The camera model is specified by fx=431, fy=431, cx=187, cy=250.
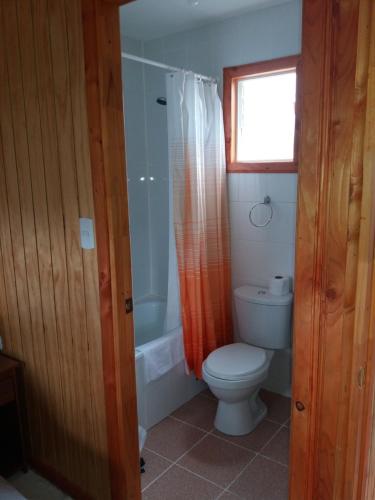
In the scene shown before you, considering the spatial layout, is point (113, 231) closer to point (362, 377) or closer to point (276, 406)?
point (362, 377)

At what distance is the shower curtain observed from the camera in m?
2.65

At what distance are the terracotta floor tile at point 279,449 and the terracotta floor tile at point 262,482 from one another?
47 mm

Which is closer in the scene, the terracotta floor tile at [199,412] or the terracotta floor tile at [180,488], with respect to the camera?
the terracotta floor tile at [180,488]

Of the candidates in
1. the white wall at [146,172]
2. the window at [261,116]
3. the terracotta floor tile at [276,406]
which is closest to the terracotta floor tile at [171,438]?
the terracotta floor tile at [276,406]

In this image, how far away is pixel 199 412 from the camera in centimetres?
280

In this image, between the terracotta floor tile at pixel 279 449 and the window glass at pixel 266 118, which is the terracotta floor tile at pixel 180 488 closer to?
the terracotta floor tile at pixel 279 449

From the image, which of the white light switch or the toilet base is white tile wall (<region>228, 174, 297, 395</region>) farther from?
the white light switch

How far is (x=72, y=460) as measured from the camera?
6.80ft

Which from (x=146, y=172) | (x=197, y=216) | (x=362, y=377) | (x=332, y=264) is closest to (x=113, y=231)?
(x=332, y=264)

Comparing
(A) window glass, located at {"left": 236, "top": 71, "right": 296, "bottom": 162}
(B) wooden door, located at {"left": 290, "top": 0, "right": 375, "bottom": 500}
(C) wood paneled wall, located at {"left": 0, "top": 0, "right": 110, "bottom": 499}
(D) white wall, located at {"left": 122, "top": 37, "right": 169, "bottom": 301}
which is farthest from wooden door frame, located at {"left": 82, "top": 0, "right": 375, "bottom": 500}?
(D) white wall, located at {"left": 122, "top": 37, "right": 169, "bottom": 301}

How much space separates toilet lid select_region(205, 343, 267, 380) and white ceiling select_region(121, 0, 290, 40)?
2.06 m

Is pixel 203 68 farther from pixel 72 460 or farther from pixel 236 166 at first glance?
pixel 72 460

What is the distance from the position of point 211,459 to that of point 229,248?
1319 mm

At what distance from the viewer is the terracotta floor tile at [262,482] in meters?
2.09
